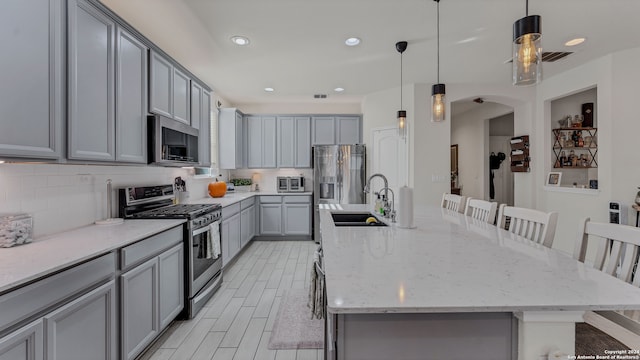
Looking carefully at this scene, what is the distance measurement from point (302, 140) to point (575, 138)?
178 inches

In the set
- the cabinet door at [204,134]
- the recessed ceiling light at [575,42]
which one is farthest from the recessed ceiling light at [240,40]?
the recessed ceiling light at [575,42]

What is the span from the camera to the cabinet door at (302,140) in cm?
562

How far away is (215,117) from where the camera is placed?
16.6 ft

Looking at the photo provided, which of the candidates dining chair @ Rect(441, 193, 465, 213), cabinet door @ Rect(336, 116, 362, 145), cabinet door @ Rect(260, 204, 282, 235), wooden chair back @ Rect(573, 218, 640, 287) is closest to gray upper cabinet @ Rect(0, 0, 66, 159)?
wooden chair back @ Rect(573, 218, 640, 287)

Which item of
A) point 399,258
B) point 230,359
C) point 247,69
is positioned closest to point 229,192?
point 247,69

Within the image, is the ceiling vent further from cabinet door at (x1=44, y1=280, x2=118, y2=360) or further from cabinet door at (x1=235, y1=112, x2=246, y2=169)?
cabinet door at (x1=44, y1=280, x2=118, y2=360)

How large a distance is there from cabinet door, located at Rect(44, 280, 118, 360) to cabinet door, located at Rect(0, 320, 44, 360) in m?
0.04

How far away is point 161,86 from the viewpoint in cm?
257

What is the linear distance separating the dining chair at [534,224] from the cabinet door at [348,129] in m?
3.68

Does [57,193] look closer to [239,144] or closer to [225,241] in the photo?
[225,241]

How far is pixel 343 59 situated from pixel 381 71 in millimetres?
739

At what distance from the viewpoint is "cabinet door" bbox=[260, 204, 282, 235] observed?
5.32 metres

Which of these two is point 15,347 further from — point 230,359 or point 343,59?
point 343,59

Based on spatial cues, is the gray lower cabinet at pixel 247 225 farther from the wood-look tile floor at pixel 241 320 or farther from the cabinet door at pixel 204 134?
the cabinet door at pixel 204 134
